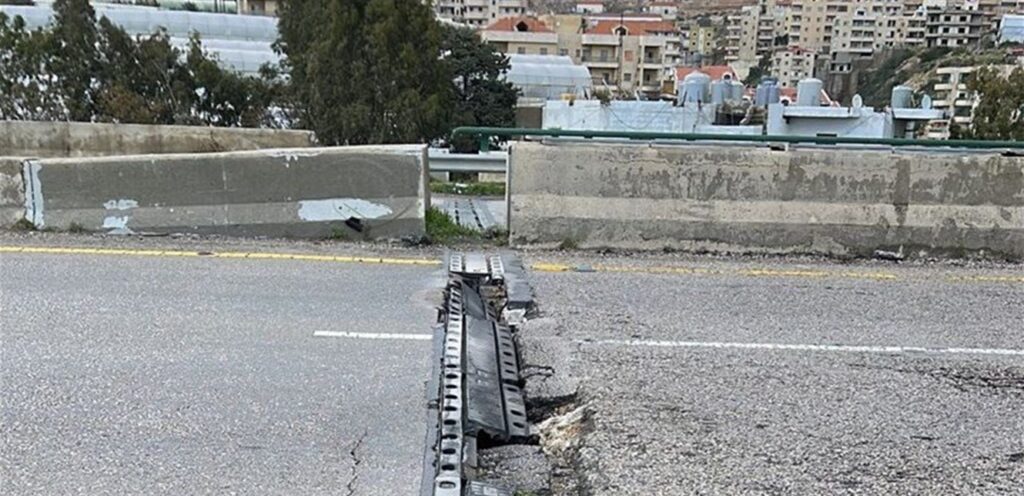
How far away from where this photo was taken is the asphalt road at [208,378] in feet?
11.4

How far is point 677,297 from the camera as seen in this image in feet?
19.9

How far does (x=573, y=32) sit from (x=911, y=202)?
118 meters

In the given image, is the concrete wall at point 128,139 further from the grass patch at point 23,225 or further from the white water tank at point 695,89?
the white water tank at point 695,89

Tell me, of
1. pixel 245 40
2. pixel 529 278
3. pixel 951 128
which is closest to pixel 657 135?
pixel 529 278

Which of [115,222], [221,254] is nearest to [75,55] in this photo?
[115,222]

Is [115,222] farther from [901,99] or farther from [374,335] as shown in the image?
[901,99]

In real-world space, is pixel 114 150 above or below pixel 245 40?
below

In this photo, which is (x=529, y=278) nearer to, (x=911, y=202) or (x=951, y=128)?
(x=911, y=202)

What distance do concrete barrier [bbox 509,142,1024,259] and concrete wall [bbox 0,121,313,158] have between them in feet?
18.8

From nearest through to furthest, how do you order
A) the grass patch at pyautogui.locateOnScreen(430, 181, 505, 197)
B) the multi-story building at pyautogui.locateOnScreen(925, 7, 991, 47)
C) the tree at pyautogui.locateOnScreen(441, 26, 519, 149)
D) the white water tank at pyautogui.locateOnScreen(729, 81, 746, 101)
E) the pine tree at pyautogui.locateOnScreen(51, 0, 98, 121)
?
1. the grass patch at pyautogui.locateOnScreen(430, 181, 505, 197)
2. the pine tree at pyautogui.locateOnScreen(51, 0, 98, 121)
3. the tree at pyautogui.locateOnScreen(441, 26, 519, 149)
4. the white water tank at pyautogui.locateOnScreen(729, 81, 746, 101)
5. the multi-story building at pyautogui.locateOnScreen(925, 7, 991, 47)

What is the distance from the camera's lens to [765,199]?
7441 millimetres

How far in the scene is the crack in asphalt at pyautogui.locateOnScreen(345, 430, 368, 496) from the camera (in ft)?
11.0

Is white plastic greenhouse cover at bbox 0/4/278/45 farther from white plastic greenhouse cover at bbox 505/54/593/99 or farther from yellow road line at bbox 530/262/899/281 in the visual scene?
yellow road line at bbox 530/262/899/281

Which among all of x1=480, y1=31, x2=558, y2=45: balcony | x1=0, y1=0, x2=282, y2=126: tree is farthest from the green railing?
x1=480, y1=31, x2=558, y2=45: balcony
